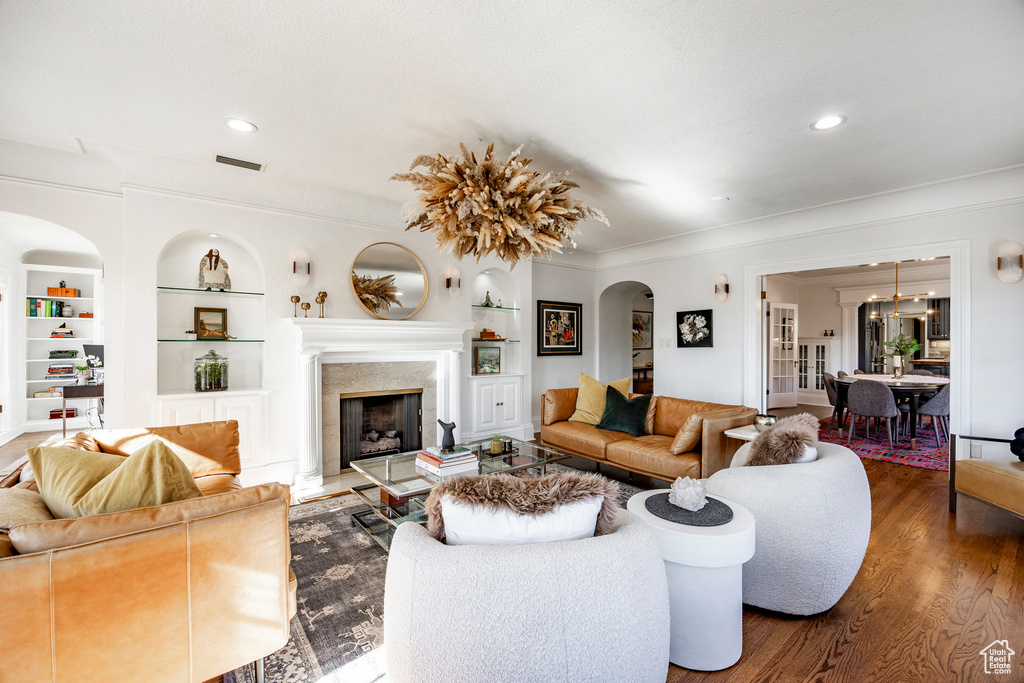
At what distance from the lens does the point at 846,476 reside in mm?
2029

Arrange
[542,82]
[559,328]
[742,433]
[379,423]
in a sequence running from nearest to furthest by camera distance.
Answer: [542,82]
[742,433]
[379,423]
[559,328]

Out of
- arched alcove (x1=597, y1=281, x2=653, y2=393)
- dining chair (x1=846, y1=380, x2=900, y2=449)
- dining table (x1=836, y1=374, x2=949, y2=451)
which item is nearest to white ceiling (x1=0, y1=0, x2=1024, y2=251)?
dining chair (x1=846, y1=380, x2=900, y2=449)

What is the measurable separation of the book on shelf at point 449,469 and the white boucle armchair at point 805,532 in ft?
5.18

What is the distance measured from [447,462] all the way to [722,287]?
4.04 metres

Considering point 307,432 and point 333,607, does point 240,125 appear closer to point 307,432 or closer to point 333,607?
point 307,432

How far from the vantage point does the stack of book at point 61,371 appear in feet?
20.1

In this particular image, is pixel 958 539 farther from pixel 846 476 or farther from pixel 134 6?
pixel 134 6

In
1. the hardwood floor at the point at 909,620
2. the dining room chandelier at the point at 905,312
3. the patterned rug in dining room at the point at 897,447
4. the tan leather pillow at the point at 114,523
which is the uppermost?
the dining room chandelier at the point at 905,312

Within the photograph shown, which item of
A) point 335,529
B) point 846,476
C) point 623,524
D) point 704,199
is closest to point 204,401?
point 335,529

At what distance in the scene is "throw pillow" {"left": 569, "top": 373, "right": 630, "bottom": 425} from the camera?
4551mm

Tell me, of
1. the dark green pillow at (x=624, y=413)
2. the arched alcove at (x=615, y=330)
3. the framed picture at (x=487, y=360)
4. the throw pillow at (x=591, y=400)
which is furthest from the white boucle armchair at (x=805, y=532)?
the arched alcove at (x=615, y=330)

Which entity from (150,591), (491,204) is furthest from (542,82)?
(150,591)

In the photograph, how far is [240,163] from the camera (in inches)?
134

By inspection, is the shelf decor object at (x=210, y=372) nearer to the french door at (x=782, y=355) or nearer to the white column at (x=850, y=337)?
the french door at (x=782, y=355)
